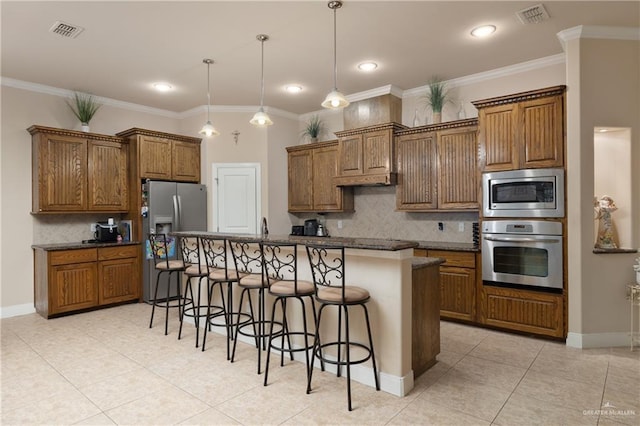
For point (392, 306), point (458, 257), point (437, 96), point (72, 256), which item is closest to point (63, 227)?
point (72, 256)

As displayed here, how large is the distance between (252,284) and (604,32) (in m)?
4.09

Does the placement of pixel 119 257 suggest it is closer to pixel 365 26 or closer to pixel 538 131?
pixel 365 26

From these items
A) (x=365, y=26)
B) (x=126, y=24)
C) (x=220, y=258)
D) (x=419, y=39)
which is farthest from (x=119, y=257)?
(x=419, y=39)

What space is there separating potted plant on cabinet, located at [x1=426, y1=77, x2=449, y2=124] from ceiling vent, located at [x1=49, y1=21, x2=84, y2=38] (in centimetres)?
400

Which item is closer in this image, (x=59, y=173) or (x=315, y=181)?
(x=59, y=173)

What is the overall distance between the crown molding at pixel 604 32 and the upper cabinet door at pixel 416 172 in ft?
5.57

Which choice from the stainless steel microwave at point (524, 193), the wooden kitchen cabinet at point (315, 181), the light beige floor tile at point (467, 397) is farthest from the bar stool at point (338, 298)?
the wooden kitchen cabinet at point (315, 181)

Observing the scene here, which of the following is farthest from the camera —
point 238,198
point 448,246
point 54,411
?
point 238,198

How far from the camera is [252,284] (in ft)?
A: 10.4

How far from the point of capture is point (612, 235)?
3.74 meters

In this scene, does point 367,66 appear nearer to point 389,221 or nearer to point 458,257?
point 389,221

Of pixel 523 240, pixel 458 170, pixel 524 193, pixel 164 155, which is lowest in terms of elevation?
pixel 523 240

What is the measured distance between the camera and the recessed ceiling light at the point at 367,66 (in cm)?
441

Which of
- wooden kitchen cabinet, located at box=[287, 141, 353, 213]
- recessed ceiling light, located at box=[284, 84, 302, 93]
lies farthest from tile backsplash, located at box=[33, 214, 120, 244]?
recessed ceiling light, located at box=[284, 84, 302, 93]
